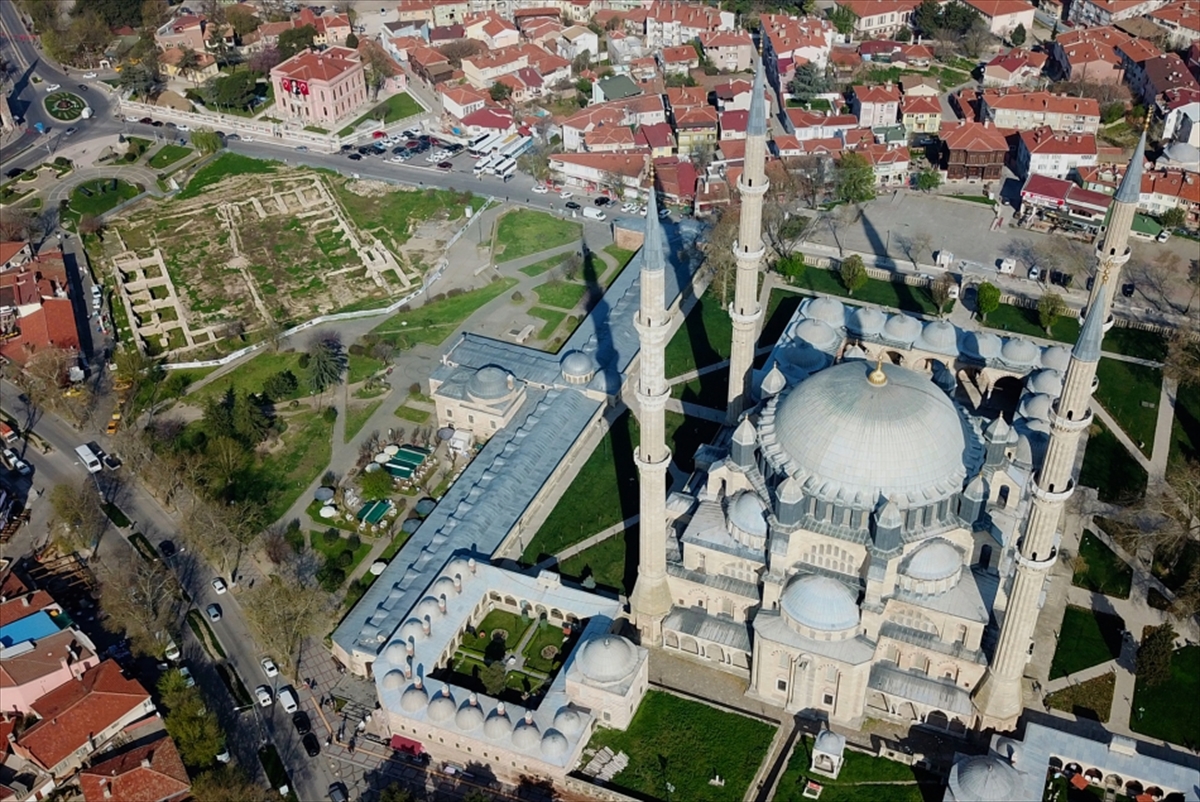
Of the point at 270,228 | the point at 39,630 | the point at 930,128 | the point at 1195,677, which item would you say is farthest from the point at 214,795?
the point at 930,128

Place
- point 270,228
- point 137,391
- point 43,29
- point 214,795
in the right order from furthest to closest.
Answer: point 43,29 < point 270,228 < point 137,391 < point 214,795

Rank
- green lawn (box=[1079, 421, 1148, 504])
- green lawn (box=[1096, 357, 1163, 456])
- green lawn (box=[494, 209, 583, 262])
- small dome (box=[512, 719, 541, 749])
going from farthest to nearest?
green lawn (box=[494, 209, 583, 262]) → green lawn (box=[1096, 357, 1163, 456]) → green lawn (box=[1079, 421, 1148, 504]) → small dome (box=[512, 719, 541, 749])

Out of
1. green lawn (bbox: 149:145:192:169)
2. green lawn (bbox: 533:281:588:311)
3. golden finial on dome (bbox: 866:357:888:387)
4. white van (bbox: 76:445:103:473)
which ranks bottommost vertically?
white van (bbox: 76:445:103:473)

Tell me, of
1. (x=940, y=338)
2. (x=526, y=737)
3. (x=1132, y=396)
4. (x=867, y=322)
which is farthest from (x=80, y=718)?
(x=1132, y=396)

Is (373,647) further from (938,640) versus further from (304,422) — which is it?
(938,640)

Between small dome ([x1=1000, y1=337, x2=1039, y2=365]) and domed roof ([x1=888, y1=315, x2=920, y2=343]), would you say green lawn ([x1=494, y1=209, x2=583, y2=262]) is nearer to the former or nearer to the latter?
domed roof ([x1=888, y1=315, x2=920, y2=343])

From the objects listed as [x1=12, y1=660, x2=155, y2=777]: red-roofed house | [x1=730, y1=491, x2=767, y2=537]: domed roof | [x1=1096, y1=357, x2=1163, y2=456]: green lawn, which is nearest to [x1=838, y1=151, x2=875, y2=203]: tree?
[x1=1096, y1=357, x2=1163, y2=456]: green lawn

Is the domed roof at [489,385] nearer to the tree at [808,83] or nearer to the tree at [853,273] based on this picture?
the tree at [853,273]
